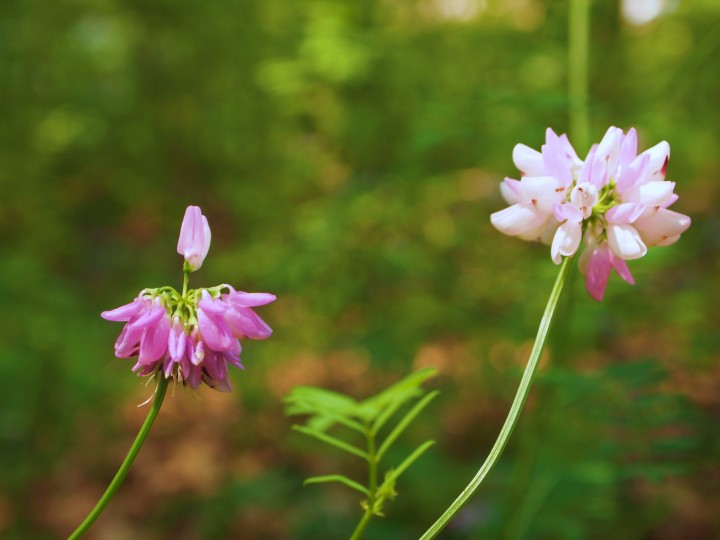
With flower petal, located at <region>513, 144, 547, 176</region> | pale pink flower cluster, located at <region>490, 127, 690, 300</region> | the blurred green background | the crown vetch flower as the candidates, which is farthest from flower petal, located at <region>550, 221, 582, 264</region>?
the blurred green background

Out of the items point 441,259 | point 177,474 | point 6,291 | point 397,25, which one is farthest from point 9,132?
point 397,25

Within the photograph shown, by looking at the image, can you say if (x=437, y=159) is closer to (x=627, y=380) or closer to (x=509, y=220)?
(x=627, y=380)

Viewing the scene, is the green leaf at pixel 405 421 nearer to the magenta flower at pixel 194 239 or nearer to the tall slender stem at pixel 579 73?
the magenta flower at pixel 194 239

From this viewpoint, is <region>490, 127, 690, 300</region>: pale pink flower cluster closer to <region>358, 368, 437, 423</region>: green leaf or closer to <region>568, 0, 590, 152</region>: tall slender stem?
<region>358, 368, 437, 423</region>: green leaf

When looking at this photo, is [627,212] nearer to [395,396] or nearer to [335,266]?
[395,396]

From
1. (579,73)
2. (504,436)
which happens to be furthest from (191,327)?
(579,73)

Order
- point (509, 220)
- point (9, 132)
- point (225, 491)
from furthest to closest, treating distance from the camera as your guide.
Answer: point (9, 132) → point (225, 491) → point (509, 220)

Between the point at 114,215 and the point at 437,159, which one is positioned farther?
the point at 114,215

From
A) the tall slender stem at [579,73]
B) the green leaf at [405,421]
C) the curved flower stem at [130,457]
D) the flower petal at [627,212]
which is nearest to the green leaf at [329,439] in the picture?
the green leaf at [405,421]
